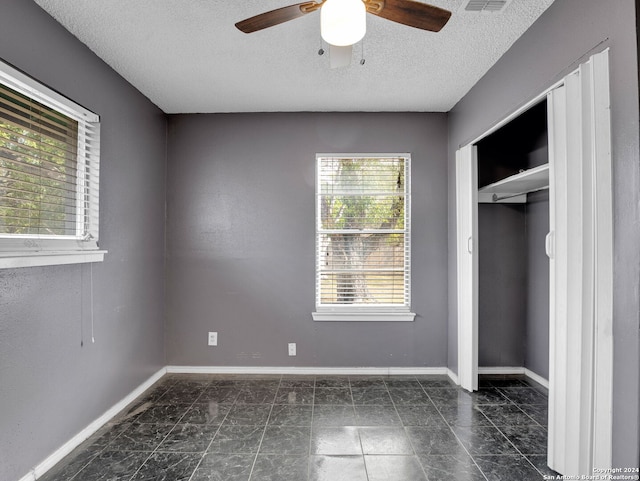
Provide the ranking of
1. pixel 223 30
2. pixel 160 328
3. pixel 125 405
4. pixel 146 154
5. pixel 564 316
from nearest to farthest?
pixel 564 316 → pixel 223 30 → pixel 125 405 → pixel 146 154 → pixel 160 328

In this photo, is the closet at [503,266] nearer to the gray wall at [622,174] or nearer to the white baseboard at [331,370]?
the white baseboard at [331,370]

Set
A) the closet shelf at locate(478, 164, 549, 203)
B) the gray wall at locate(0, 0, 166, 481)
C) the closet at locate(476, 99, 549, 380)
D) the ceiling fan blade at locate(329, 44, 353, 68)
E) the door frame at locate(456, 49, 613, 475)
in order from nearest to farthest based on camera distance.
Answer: the door frame at locate(456, 49, 613, 475) → the ceiling fan blade at locate(329, 44, 353, 68) → the gray wall at locate(0, 0, 166, 481) → the closet shelf at locate(478, 164, 549, 203) → the closet at locate(476, 99, 549, 380)

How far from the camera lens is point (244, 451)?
2119mm

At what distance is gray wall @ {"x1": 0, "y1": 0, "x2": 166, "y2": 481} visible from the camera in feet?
5.82

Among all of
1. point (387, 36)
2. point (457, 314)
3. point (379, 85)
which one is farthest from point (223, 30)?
point (457, 314)

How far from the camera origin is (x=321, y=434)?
2.31 m

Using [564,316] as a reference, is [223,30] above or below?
above

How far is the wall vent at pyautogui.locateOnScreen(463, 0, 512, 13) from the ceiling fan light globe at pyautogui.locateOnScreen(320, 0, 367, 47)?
914mm

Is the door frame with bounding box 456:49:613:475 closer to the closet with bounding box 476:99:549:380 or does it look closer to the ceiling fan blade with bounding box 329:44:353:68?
the ceiling fan blade with bounding box 329:44:353:68

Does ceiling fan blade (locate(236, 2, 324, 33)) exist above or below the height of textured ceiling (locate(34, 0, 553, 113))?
below

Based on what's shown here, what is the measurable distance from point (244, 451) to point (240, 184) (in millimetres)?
2252

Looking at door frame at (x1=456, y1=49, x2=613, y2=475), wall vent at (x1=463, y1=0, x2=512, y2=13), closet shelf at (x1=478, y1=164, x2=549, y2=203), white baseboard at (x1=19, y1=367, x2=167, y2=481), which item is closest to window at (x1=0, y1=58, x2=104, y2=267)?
white baseboard at (x1=19, y1=367, x2=167, y2=481)

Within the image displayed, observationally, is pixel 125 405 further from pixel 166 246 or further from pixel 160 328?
pixel 166 246

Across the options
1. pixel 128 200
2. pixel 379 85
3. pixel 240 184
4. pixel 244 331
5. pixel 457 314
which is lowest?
pixel 244 331
